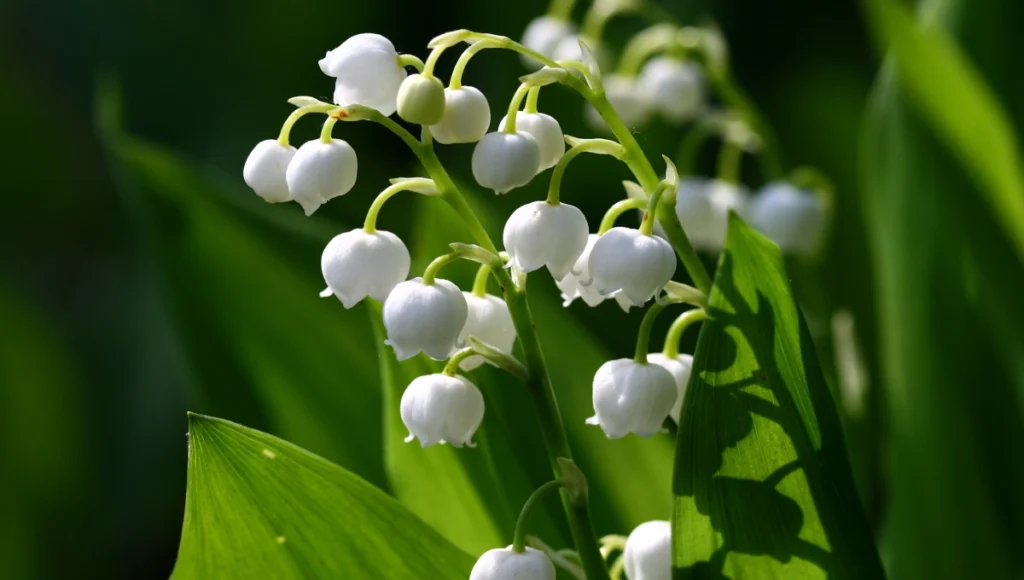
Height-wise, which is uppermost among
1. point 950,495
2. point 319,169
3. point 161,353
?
point 161,353

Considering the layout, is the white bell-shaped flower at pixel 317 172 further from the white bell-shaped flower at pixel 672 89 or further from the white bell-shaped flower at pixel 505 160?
the white bell-shaped flower at pixel 672 89

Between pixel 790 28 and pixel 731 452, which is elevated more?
pixel 790 28

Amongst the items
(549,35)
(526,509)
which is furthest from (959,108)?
(526,509)

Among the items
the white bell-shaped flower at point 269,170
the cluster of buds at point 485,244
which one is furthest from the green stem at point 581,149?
the white bell-shaped flower at point 269,170

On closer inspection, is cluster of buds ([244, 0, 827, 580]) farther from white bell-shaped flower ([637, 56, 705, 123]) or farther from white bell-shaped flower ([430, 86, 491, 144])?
white bell-shaped flower ([637, 56, 705, 123])

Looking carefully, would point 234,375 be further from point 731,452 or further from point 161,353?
point 161,353

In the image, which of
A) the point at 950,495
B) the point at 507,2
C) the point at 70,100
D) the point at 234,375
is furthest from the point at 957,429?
the point at 70,100

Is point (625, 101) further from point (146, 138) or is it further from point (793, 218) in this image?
point (146, 138)
